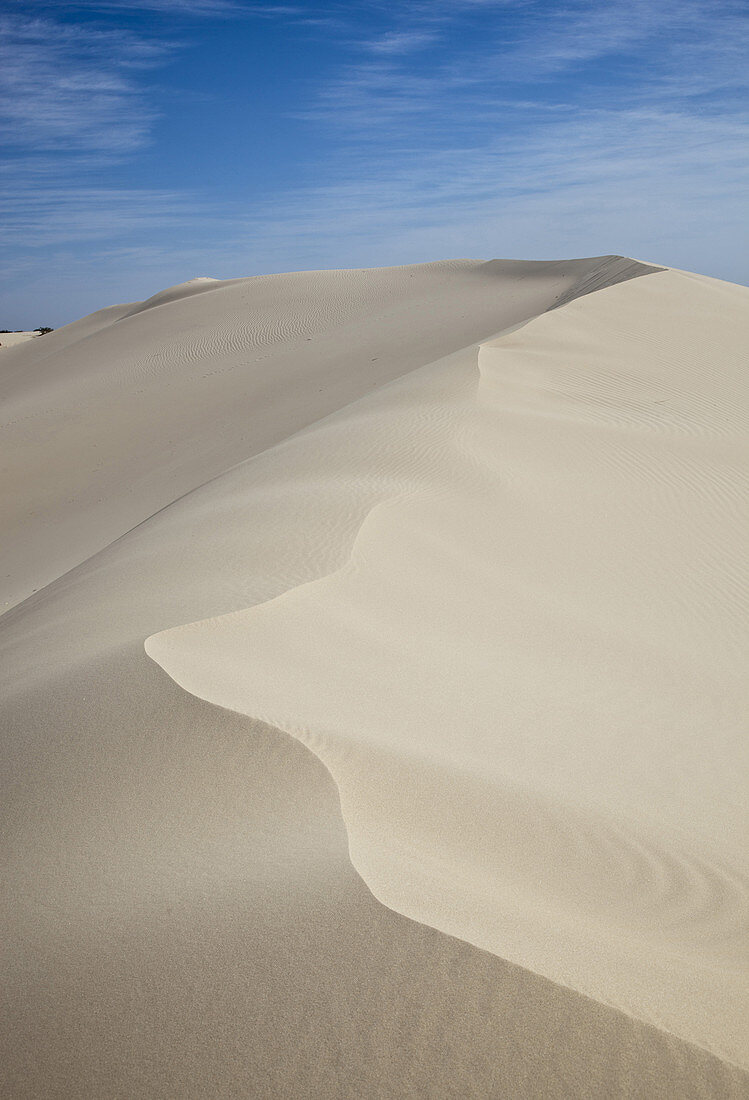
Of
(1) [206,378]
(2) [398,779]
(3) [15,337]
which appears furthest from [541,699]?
(3) [15,337]

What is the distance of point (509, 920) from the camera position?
2172 millimetres

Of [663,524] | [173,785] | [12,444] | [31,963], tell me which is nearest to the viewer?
[31,963]

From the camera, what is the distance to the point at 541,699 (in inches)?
169

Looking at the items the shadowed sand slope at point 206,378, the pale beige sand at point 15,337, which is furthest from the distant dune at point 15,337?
the shadowed sand slope at point 206,378

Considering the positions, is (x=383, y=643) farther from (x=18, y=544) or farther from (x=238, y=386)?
(x=238, y=386)

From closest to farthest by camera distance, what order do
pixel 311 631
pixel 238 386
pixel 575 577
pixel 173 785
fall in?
pixel 173 785, pixel 311 631, pixel 575 577, pixel 238 386

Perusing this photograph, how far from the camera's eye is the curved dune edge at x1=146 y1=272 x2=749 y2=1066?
2.27 m

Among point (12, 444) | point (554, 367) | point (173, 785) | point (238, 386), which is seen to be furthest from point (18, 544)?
point (173, 785)

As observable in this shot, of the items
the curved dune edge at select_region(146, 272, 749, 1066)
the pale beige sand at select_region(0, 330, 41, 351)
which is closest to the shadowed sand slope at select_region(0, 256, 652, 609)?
the curved dune edge at select_region(146, 272, 749, 1066)

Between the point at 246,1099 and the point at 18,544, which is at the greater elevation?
the point at 246,1099

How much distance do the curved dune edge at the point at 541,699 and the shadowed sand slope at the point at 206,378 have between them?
582 centimetres

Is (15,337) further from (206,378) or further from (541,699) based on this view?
(541,699)

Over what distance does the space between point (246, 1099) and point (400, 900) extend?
0.57 m

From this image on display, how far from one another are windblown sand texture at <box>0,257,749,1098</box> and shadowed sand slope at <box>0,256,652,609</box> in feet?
12.2
